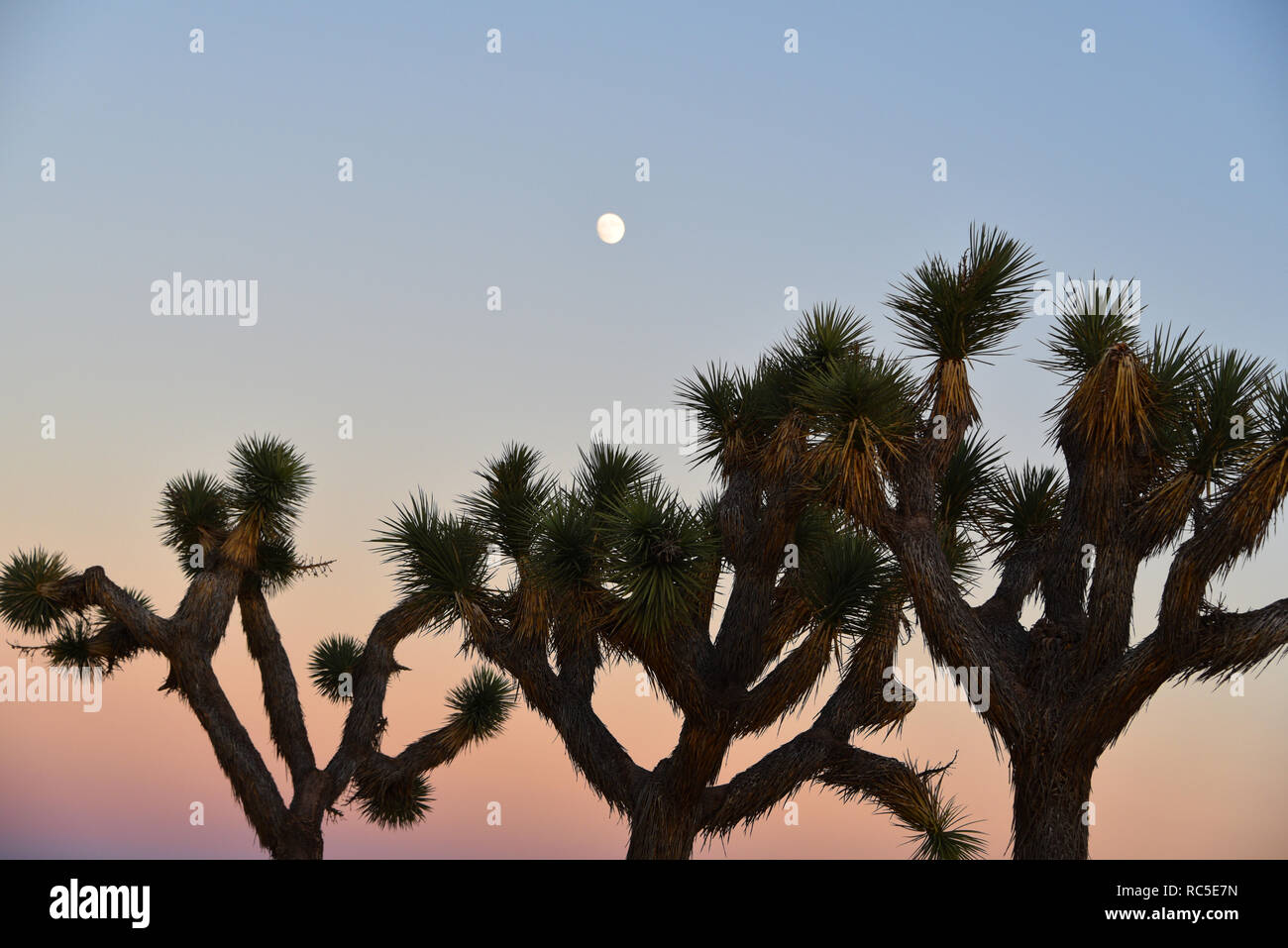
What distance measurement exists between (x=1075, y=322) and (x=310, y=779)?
11219 millimetres

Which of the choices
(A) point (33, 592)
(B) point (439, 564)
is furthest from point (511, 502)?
(A) point (33, 592)

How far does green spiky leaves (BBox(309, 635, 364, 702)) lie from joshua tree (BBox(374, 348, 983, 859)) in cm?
575

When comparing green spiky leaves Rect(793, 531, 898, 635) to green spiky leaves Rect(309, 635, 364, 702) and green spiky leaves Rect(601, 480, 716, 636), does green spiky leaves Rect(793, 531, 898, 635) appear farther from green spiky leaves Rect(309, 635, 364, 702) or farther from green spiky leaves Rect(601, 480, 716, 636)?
green spiky leaves Rect(309, 635, 364, 702)

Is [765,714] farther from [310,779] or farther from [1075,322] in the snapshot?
[310,779]

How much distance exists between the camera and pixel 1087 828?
33.8 feet

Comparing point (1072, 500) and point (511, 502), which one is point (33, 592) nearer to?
point (511, 502)

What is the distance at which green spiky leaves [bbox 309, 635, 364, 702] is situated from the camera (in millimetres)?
16875

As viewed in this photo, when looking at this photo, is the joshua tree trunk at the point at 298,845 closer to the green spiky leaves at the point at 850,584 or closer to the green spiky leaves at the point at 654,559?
the green spiky leaves at the point at 654,559

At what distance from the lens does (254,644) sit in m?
15.7

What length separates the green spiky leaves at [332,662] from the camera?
16.9 metres

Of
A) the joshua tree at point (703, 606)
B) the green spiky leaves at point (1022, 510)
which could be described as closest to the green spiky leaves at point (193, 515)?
the joshua tree at point (703, 606)

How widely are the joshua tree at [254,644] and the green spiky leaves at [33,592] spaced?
0.06ft

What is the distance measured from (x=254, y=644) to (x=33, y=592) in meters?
2.90
